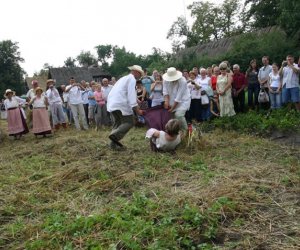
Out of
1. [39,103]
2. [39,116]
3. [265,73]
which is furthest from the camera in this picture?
[39,103]

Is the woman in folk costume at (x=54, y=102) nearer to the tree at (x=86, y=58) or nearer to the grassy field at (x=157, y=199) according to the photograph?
the grassy field at (x=157, y=199)

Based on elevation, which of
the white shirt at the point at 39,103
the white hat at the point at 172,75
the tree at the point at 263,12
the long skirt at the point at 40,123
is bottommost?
the long skirt at the point at 40,123

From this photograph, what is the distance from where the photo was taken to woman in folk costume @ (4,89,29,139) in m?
11.6

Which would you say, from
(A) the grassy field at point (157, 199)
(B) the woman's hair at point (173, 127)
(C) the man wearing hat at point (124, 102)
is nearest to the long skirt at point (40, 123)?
(A) the grassy field at point (157, 199)

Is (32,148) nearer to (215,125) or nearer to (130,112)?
(130,112)

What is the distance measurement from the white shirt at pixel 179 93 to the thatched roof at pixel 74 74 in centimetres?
4525

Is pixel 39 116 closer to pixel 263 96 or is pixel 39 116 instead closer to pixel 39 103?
pixel 39 103

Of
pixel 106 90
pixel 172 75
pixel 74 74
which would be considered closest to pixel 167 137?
pixel 172 75

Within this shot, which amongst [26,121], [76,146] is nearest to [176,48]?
[26,121]

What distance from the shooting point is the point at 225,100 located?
401 inches

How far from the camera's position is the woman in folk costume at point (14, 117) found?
11.6m

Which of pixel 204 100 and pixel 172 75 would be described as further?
pixel 204 100

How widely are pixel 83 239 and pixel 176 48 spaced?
49.7 meters

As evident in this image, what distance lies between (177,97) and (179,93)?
9 centimetres
